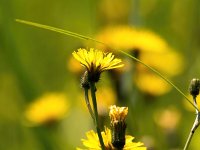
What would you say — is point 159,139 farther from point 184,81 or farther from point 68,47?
point 68,47

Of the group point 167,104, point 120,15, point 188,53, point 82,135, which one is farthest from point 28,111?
point 120,15

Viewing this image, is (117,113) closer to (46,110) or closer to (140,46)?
(140,46)

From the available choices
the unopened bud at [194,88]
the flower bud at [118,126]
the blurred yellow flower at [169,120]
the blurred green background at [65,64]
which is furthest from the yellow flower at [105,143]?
the blurred yellow flower at [169,120]

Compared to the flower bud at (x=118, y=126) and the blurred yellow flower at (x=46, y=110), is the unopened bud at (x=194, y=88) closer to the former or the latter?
the flower bud at (x=118, y=126)

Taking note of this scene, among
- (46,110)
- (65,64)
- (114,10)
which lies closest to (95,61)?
(46,110)

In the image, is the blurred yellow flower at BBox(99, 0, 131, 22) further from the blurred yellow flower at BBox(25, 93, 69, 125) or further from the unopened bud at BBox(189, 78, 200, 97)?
the unopened bud at BBox(189, 78, 200, 97)

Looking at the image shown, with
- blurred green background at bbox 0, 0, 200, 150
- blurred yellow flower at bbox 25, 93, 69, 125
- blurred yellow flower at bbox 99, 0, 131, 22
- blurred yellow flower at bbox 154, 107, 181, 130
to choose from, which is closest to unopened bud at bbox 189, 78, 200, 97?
blurred green background at bbox 0, 0, 200, 150
